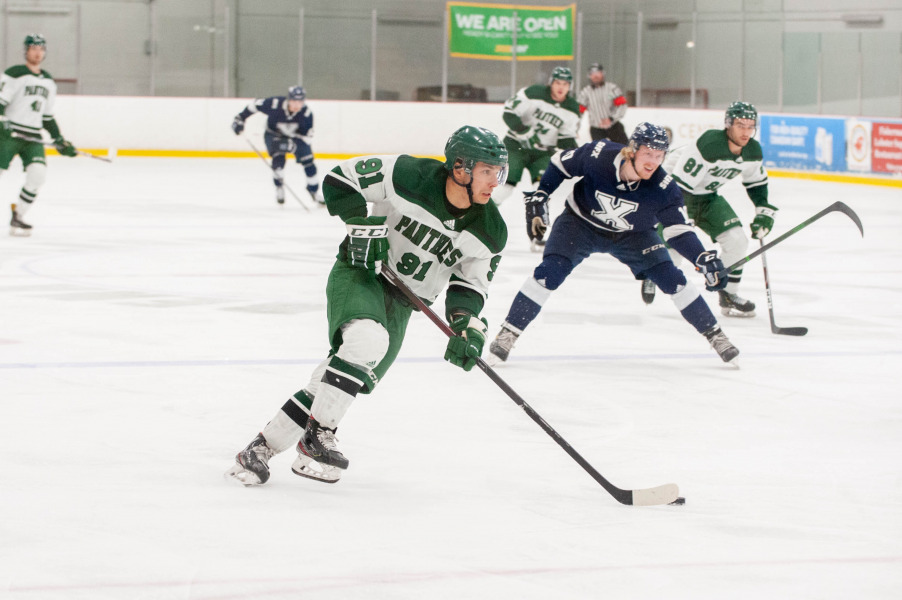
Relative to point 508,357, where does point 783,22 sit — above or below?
above

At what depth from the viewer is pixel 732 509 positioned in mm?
2814

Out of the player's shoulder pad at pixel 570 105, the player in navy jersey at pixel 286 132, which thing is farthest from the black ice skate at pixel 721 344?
the player in navy jersey at pixel 286 132

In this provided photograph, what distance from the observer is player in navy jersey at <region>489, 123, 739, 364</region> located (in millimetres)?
4625

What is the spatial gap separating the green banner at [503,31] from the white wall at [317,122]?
839 mm

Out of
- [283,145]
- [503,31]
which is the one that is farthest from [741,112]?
[503,31]

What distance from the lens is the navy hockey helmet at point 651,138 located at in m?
4.38

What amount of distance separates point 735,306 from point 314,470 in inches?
136

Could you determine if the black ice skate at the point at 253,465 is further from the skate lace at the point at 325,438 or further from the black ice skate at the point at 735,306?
the black ice skate at the point at 735,306

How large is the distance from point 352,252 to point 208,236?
596 centimetres

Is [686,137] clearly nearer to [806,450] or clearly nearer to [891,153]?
[891,153]

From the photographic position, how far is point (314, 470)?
2.89 meters

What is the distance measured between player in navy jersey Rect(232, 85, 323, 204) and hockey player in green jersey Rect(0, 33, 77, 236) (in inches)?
105

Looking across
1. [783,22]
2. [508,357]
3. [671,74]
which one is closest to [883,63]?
[783,22]

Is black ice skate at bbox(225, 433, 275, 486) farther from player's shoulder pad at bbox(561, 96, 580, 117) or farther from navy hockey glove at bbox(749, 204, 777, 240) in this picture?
player's shoulder pad at bbox(561, 96, 580, 117)
